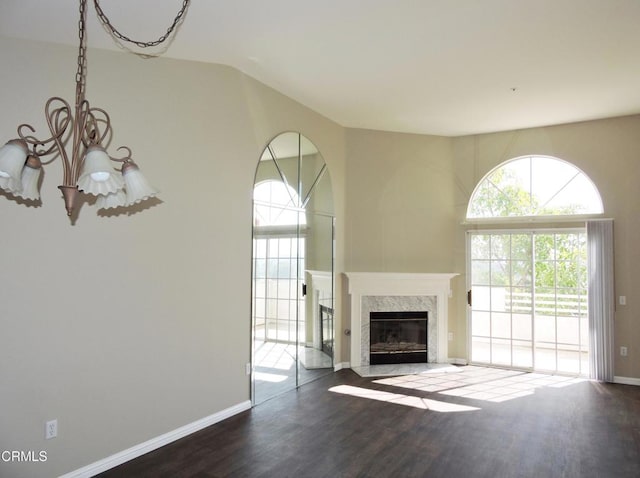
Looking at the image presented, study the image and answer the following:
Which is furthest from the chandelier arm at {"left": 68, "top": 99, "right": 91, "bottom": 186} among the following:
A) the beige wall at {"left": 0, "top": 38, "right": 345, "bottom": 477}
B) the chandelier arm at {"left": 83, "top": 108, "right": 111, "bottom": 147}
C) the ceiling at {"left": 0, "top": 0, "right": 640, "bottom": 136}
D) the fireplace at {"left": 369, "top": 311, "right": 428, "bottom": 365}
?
the fireplace at {"left": 369, "top": 311, "right": 428, "bottom": 365}

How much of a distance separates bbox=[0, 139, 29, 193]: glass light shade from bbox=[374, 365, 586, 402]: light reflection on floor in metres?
4.38

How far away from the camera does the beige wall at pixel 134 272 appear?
269 cm

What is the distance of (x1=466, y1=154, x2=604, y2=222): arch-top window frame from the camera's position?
18.4 feet

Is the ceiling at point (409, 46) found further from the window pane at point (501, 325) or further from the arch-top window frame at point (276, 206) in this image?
the window pane at point (501, 325)

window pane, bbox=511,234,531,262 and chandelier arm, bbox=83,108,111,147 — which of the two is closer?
chandelier arm, bbox=83,108,111,147

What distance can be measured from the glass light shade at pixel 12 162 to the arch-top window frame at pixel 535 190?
5.46 meters

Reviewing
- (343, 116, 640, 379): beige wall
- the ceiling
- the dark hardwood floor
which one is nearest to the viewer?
the ceiling

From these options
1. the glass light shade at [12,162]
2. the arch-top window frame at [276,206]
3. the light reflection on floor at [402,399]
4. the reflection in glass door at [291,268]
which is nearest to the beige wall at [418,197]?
the reflection in glass door at [291,268]

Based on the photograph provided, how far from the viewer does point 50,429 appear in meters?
2.78

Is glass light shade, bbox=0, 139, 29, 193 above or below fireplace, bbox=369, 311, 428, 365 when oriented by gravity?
above

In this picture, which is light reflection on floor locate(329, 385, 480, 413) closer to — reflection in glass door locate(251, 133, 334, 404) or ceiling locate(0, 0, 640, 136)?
reflection in glass door locate(251, 133, 334, 404)

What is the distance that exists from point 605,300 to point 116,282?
5.33m

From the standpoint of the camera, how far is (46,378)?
277cm

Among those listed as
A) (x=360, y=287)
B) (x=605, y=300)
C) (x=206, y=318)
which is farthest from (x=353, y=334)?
(x=605, y=300)
